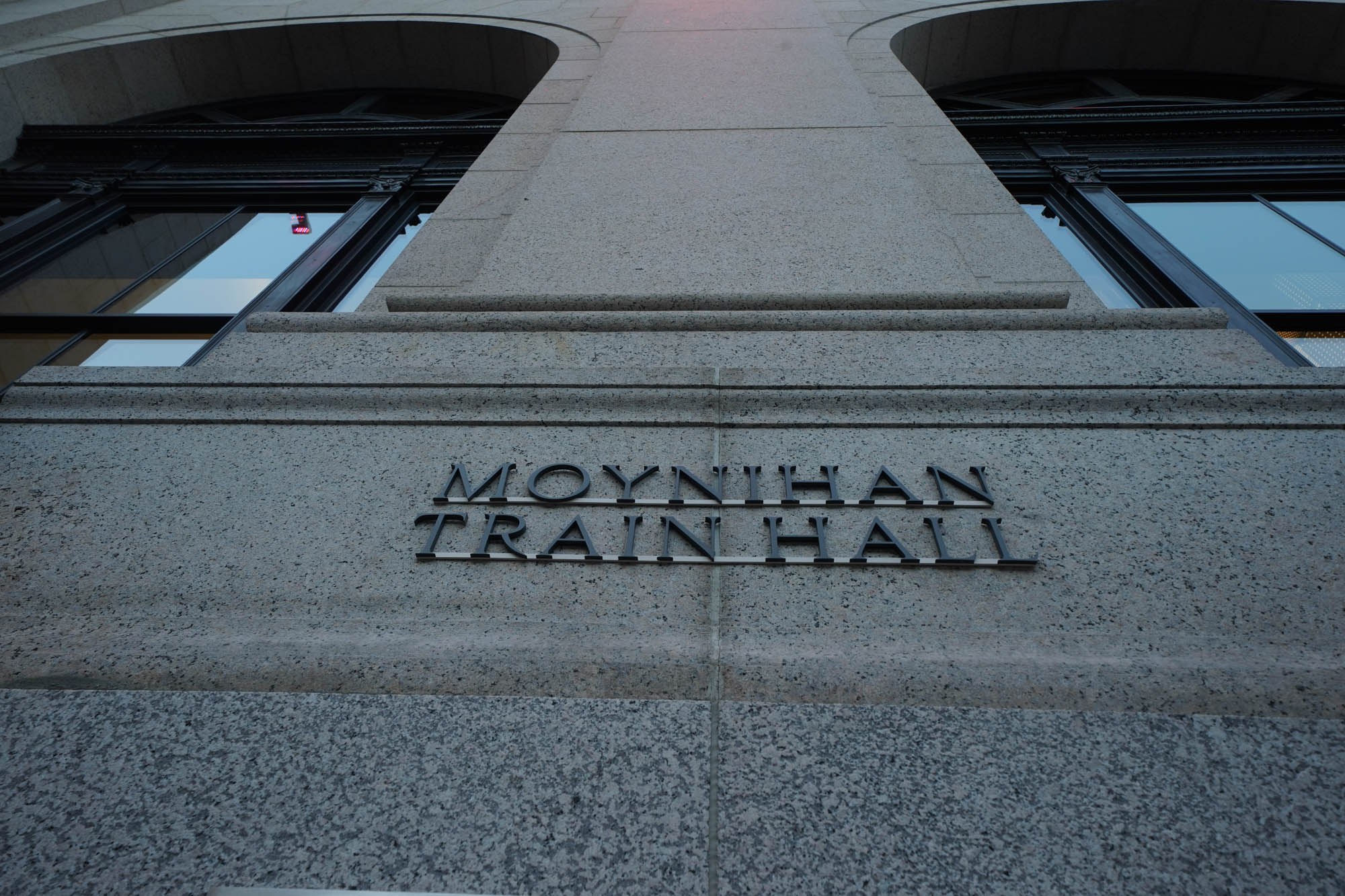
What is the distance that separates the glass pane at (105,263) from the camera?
259 inches

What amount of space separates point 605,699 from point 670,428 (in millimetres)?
1306

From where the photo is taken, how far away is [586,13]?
10445 millimetres

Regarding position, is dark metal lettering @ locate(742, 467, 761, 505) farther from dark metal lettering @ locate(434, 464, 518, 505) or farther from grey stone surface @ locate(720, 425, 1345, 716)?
dark metal lettering @ locate(434, 464, 518, 505)

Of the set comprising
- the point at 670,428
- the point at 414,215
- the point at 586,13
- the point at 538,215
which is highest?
the point at 586,13

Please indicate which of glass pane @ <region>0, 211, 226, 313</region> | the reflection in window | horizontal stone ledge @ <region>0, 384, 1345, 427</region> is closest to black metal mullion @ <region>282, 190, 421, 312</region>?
glass pane @ <region>0, 211, 226, 313</region>

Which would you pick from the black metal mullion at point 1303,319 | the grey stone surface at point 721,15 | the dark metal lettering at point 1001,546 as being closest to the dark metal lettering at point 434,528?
the dark metal lettering at point 1001,546

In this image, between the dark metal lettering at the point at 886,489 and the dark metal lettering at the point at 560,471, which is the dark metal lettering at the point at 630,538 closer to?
the dark metal lettering at the point at 560,471

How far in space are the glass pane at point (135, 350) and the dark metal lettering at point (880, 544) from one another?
4.94 m

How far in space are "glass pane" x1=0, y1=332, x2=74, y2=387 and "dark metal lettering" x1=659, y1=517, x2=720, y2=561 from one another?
217 inches

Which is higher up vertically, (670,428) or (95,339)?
(670,428)

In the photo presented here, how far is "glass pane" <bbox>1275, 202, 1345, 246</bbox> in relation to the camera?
6590 millimetres

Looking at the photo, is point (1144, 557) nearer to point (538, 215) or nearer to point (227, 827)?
point (227, 827)

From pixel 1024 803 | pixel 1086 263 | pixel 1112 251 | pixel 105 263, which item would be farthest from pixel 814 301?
pixel 105 263

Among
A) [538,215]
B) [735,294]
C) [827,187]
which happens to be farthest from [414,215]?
[735,294]
